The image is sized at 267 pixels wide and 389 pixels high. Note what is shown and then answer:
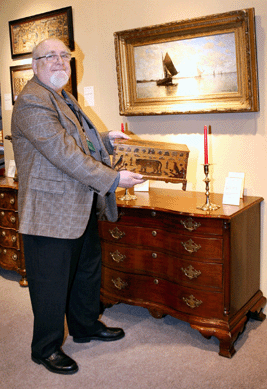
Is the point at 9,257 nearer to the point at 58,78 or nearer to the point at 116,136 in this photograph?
the point at 116,136

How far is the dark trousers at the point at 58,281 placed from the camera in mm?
2592

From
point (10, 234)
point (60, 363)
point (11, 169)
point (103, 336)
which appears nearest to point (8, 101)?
point (11, 169)

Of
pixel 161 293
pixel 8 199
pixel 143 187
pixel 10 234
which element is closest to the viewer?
pixel 161 293

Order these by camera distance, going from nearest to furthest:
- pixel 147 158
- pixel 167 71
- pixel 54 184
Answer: pixel 54 184 → pixel 147 158 → pixel 167 71

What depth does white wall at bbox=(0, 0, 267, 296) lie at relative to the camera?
10.3 feet

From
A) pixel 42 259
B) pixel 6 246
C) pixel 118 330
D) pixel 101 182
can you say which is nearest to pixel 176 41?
pixel 101 182

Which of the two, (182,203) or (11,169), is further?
(11,169)

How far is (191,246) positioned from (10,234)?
2.10 m

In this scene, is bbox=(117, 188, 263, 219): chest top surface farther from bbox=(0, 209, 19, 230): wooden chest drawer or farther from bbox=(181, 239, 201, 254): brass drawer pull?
bbox=(0, 209, 19, 230): wooden chest drawer

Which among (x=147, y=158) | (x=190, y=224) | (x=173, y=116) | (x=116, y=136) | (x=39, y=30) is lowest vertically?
(x=190, y=224)

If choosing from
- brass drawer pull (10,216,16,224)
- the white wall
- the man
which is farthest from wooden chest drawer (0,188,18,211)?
the man

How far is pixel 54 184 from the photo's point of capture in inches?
98.7

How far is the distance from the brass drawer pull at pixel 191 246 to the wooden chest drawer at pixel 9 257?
1.98 metres

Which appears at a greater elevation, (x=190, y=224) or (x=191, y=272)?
(x=190, y=224)
